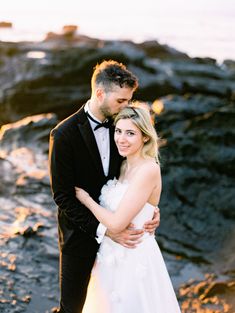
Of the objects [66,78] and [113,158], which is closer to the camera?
[113,158]

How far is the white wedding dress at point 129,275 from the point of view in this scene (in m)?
3.27

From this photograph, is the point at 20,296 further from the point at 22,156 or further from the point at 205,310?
the point at 22,156

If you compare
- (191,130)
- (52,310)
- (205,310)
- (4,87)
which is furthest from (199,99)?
(4,87)

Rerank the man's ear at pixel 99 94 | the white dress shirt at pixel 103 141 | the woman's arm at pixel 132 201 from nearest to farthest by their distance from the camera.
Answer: the woman's arm at pixel 132 201 < the man's ear at pixel 99 94 < the white dress shirt at pixel 103 141

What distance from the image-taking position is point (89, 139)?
3.35 m

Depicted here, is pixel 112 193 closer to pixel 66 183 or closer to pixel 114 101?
pixel 66 183

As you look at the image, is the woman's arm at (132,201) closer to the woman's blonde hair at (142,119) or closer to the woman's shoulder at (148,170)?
the woman's shoulder at (148,170)

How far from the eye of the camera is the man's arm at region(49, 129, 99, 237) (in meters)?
3.24

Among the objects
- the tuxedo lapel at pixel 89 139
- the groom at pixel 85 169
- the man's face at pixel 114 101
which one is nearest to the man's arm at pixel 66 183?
the groom at pixel 85 169

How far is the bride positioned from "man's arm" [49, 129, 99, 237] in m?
0.07

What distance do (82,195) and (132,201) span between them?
1.30 feet

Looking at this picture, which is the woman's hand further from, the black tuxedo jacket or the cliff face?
the cliff face

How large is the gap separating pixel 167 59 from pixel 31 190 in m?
15.5

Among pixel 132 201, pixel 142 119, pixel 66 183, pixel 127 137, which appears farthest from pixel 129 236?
pixel 142 119
